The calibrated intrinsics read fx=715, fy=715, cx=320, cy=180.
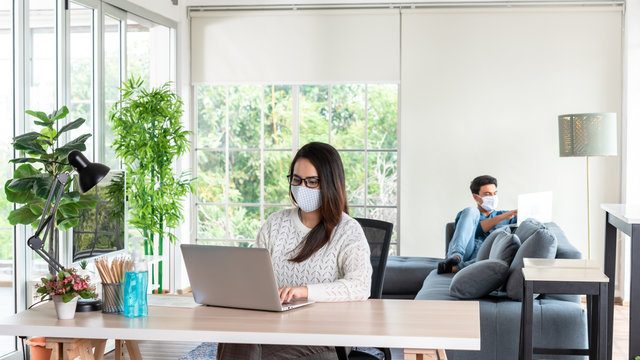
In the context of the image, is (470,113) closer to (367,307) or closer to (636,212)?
(636,212)

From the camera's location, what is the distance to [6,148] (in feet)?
13.6

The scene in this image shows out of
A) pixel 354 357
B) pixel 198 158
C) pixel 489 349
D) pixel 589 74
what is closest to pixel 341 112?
pixel 198 158

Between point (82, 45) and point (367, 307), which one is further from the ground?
point (82, 45)

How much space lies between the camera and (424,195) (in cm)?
659

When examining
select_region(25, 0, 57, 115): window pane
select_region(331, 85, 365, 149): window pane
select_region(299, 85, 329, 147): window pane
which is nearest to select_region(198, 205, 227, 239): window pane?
select_region(299, 85, 329, 147): window pane

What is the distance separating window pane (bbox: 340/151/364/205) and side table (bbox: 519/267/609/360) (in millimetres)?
3480

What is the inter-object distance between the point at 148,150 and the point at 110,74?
648 millimetres

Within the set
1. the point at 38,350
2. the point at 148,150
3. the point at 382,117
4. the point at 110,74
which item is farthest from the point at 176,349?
the point at 382,117

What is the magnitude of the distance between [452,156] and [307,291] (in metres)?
4.30

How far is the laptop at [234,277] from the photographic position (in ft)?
7.52

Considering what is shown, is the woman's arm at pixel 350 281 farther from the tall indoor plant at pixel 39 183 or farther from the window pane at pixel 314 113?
the window pane at pixel 314 113

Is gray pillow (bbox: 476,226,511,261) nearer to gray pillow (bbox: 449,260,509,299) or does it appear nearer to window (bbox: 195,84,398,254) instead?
A: gray pillow (bbox: 449,260,509,299)

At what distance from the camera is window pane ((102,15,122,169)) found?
5289mm

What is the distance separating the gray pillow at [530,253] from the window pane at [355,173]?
3.01m
